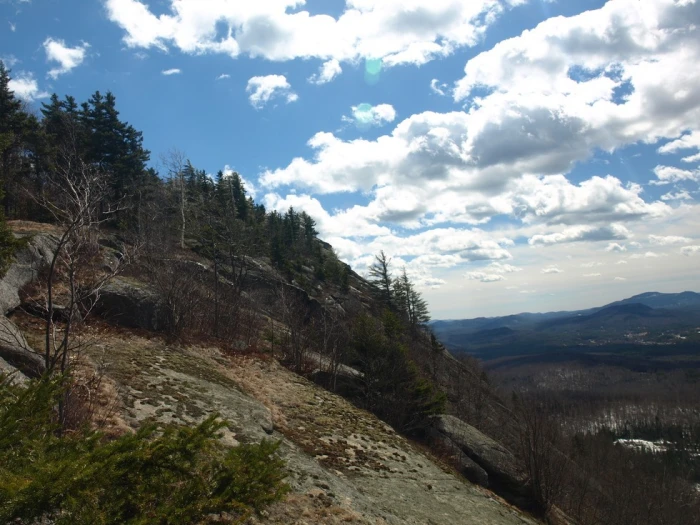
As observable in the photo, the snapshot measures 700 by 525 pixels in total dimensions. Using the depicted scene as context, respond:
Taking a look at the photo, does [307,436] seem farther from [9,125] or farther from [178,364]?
[9,125]

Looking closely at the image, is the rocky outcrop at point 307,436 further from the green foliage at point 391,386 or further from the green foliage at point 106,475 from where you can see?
the green foliage at point 391,386

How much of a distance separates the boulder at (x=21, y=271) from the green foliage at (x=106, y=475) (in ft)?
30.5

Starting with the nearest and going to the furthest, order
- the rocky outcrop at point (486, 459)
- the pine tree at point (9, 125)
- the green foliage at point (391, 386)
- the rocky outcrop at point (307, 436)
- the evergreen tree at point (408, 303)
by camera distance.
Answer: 1. the rocky outcrop at point (307, 436)
2. the rocky outcrop at point (486, 459)
3. the green foliage at point (391, 386)
4. the pine tree at point (9, 125)
5. the evergreen tree at point (408, 303)

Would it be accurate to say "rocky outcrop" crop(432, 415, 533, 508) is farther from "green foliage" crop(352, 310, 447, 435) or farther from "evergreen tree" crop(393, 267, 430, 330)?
"evergreen tree" crop(393, 267, 430, 330)

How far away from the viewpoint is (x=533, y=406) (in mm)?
20062

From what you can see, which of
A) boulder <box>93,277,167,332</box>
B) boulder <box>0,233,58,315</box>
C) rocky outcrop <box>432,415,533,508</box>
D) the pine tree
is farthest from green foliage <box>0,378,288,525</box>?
the pine tree

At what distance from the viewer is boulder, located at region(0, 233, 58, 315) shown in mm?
13531

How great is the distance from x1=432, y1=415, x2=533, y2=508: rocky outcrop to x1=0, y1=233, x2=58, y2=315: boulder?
63.5 ft

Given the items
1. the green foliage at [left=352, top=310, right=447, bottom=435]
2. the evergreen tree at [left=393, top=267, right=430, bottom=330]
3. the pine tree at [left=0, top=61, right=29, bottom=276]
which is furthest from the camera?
the evergreen tree at [left=393, top=267, right=430, bottom=330]

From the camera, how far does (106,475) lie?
12.0 feet

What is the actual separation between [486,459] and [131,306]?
1873cm

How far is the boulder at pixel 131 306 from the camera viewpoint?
17.8 m

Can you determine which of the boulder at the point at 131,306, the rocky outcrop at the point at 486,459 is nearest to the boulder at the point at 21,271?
the boulder at the point at 131,306

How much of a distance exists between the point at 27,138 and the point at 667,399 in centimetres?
23694
